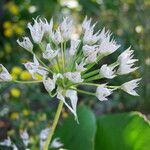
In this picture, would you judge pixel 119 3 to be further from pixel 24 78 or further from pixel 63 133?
pixel 63 133

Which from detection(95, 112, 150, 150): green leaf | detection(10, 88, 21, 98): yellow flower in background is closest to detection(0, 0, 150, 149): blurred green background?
detection(10, 88, 21, 98): yellow flower in background

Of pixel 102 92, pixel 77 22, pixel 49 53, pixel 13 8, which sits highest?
pixel 49 53

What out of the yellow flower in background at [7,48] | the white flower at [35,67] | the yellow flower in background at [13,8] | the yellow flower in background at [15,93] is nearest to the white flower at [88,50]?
the white flower at [35,67]

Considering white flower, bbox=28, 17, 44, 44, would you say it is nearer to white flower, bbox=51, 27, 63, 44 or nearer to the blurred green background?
white flower, bbox=51, 27, 63, 44

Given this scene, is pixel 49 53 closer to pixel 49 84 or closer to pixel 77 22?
pixel 49 84

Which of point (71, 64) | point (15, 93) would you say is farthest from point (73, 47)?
point (15, 93)

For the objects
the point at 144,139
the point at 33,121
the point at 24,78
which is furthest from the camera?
the point at 24,78

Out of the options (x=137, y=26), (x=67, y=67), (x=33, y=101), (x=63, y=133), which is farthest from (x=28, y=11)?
(x=67, y=67)
